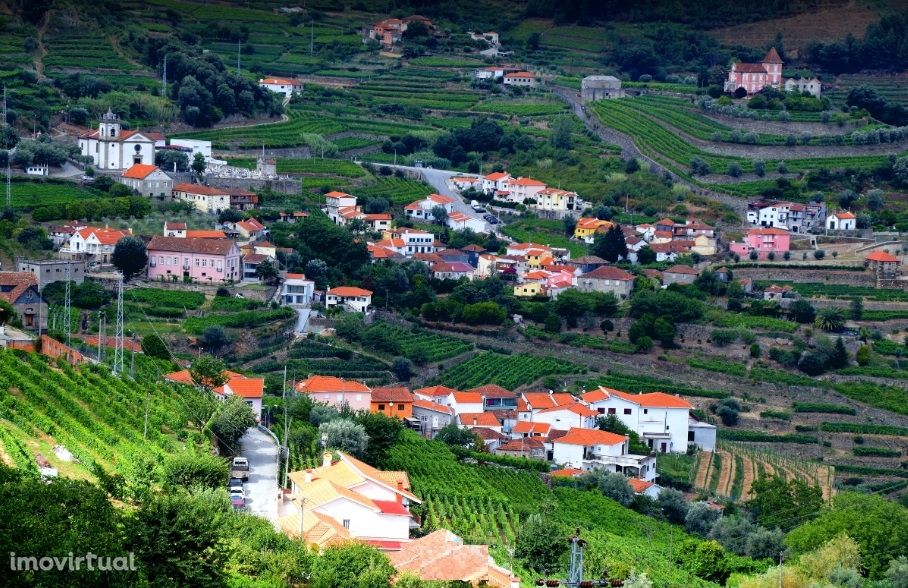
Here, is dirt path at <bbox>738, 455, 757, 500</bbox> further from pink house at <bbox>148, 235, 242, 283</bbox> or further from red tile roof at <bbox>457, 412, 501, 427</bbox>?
pink house at <bbox>148, 235, 242, 283</bbox>

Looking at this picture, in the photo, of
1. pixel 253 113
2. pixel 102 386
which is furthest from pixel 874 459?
pixel 253 113

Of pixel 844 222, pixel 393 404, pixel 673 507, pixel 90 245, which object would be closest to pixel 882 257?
pixel 844 222

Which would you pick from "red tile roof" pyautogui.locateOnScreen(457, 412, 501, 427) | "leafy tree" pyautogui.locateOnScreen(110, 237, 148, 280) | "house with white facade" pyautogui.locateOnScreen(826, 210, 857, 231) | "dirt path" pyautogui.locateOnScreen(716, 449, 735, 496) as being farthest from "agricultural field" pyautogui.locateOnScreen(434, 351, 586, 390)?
"house with white facade" pyautogui.locateOnScreen(826, 210, 857, 231)

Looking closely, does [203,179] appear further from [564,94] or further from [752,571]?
[752,571]

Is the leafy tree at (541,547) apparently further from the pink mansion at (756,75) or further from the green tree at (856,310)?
the pink mansion at (756,75)

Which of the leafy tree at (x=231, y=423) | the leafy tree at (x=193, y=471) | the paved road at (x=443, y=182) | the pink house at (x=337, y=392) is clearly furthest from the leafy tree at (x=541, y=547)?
the paved road at (x=443, y=182)
